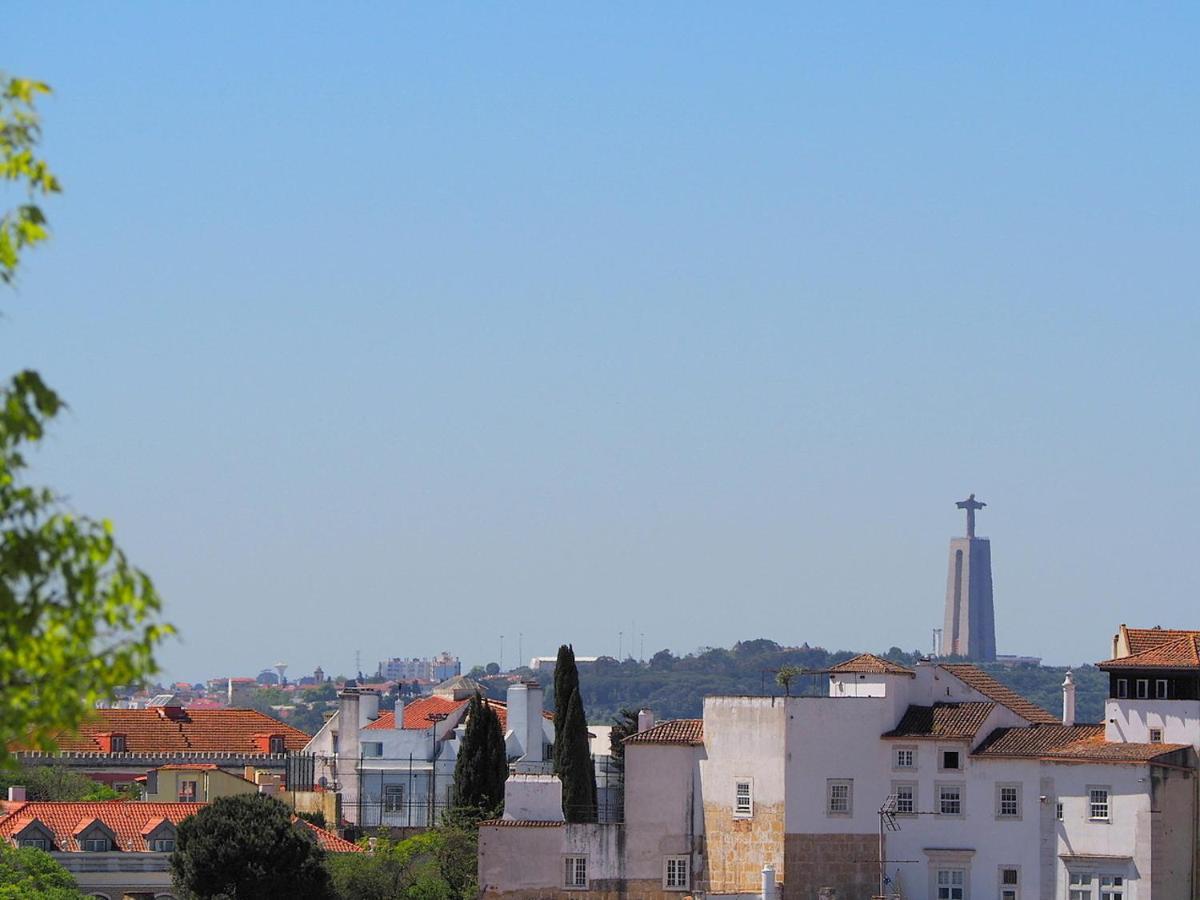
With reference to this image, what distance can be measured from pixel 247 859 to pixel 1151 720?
2973 centimetres

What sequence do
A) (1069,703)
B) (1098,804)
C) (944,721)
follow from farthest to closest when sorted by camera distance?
(1069,703), (944,721), (1098,804)

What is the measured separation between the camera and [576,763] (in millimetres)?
92500

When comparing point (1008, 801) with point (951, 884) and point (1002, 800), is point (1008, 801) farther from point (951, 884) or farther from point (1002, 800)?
point (951, 884)

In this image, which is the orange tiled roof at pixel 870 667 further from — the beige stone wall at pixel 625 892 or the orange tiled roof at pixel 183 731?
the orange tiled roof at pixel 183 731

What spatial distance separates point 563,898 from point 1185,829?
1891 centimetres

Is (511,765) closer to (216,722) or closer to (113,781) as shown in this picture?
(113,781)

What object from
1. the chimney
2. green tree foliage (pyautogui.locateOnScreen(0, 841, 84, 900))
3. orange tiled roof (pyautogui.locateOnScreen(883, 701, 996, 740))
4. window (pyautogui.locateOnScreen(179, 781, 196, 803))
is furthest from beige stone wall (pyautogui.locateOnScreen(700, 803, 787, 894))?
window (pyautogui.locateOnScreen(179, 781, 196, 803))

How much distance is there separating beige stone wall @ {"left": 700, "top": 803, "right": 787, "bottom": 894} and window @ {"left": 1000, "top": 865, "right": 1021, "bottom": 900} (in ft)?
21.3

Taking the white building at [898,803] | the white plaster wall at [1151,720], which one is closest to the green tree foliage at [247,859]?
the white building at [898,803]

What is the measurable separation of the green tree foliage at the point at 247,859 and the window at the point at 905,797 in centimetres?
2000

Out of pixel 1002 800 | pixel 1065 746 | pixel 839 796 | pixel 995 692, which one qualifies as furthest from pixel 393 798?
pixel 1065 746

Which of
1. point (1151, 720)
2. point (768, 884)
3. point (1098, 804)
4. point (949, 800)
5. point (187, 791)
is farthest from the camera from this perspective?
point (187, 791)

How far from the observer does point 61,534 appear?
21688mm

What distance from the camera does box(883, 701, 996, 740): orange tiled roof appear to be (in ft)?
254
